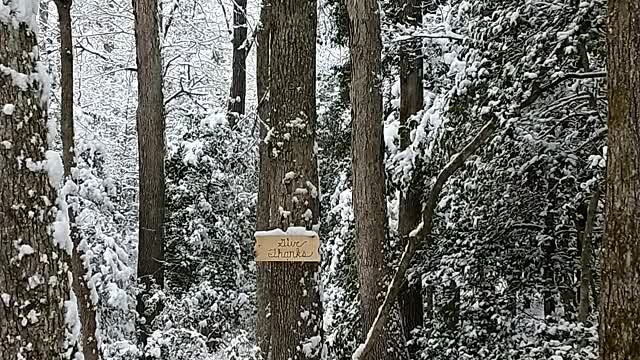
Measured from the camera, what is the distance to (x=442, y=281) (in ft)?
23.1

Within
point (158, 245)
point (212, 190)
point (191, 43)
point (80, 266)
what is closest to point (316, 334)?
point (80, 266)

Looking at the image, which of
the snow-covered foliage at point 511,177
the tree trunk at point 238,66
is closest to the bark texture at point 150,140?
the snow-covered foliage at point 511,177

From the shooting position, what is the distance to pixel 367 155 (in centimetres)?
640

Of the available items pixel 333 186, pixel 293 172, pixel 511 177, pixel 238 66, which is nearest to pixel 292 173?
pixel 293 172

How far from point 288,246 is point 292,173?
0.36m

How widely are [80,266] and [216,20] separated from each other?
29.0 ft

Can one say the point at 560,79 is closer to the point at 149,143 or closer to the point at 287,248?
the point at 287,248

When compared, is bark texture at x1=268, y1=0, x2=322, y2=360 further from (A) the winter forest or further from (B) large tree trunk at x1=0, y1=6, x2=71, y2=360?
(B) large tree trunk at x1=0, y1=6, x2=71, y2=360

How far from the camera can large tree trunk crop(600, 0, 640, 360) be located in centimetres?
305

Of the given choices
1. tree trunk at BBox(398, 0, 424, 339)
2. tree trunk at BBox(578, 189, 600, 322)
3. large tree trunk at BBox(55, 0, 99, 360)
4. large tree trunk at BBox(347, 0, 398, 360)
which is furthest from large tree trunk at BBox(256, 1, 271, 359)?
tree trunk at BBox(398, 0, 424, 339)

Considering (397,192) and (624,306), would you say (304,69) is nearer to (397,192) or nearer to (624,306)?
(624,306)

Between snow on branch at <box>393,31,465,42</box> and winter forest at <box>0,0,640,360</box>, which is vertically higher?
snow on branch at <box>393,31,465,42</box>

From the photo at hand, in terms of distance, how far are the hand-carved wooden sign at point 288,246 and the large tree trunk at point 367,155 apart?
9.12 ft

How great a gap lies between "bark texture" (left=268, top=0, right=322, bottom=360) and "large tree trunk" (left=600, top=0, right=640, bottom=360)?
4.47 ft
